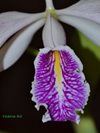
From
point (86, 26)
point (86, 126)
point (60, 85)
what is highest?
point (86, 26)

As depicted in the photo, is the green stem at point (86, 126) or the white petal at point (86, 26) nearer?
the white petal at point (86, 26)

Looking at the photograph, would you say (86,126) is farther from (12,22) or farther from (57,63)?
(12,22)

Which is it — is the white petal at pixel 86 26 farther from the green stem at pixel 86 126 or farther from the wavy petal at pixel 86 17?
the green stem at pixel 86 126

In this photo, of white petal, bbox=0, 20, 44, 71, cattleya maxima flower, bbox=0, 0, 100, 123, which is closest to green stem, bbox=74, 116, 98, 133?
cattleya maxima flower, bbox=0, 0, 100, 123

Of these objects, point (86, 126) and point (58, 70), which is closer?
point (58, 70)

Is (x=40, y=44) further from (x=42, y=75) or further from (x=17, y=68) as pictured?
(x=42, y=75)

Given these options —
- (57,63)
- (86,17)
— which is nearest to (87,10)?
(86,17)

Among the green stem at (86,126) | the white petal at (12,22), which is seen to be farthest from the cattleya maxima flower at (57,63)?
the green stem at (86,126)
